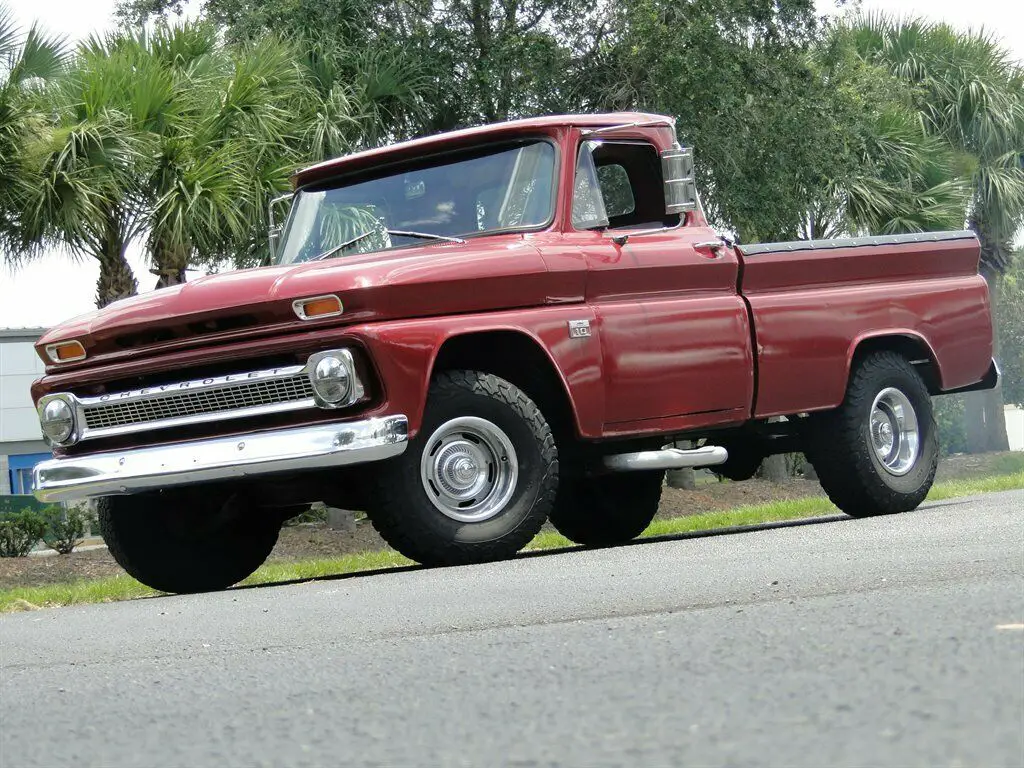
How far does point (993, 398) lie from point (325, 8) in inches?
860

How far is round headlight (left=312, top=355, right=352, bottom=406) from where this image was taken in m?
6.84

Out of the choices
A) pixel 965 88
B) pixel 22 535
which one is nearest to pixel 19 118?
pixel 22 535

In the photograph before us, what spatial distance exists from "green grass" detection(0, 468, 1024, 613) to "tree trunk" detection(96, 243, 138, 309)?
612 cm

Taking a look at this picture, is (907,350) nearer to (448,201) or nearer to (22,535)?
(448,201)

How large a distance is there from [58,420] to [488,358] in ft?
6.68

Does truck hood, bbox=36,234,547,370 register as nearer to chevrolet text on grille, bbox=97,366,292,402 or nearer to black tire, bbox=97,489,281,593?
chevrolet text on grille, bbox=97,366,292,402

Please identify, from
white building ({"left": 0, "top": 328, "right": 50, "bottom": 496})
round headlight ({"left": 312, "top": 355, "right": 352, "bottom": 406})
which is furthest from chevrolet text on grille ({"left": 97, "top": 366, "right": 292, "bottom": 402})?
white building ({"left": 0, "top": 328, "right": 50, "bottom": 496})

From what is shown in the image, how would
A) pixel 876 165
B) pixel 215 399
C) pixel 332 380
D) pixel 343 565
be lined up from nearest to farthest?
1. pixel 332 380
2. pixel 215 399
3. pixel 343 565
4. pixel 876 165

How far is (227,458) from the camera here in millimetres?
6945

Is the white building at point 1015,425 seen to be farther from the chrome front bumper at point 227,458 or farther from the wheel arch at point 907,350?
the chrome front bumper at point 227,458

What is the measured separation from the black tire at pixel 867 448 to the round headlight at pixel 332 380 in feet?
11.1

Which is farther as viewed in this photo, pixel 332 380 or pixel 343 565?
pixel 343 565

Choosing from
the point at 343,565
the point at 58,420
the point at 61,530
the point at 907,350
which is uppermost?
the point at 58,420

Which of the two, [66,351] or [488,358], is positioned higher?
[66,351]
